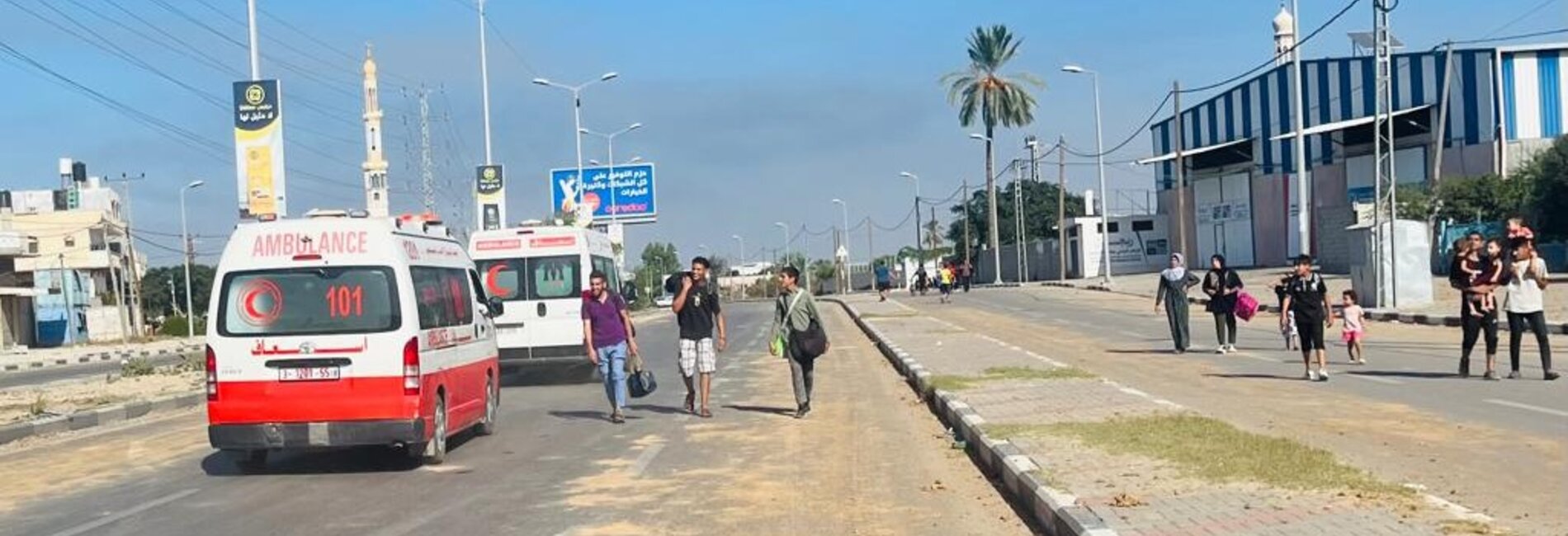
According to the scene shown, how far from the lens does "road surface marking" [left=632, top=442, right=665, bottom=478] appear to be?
1124 cm

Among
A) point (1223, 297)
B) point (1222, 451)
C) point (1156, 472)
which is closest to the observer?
point (1156, 472)

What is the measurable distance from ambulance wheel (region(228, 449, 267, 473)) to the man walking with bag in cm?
506

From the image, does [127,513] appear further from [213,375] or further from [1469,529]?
[1469,529]

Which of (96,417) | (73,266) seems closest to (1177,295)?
(96,417)

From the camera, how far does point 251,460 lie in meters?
12.4

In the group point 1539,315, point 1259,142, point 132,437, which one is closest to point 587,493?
point 132,437

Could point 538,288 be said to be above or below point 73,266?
below

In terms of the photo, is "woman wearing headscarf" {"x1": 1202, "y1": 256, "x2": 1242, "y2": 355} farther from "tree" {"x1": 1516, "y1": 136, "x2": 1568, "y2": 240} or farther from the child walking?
"tree" {"x1": 1516, "y1": 136, "x2": 1568, "y2": 240}

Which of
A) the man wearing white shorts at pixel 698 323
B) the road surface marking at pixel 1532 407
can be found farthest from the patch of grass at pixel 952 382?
the road surface marking at pixel 1532 407

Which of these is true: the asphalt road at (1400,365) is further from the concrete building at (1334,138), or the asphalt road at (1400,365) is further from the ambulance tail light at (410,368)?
the concrete building at (1334,138)

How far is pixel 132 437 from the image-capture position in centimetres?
1597

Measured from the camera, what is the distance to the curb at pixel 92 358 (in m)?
41.7

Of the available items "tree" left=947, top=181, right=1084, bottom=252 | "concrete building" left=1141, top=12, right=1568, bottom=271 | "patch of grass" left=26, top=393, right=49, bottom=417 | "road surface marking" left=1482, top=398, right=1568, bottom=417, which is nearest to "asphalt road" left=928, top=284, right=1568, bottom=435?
"road surface marking" left=1482, top=398, right=1568, bottom=417

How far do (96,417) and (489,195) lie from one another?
89.9ft
